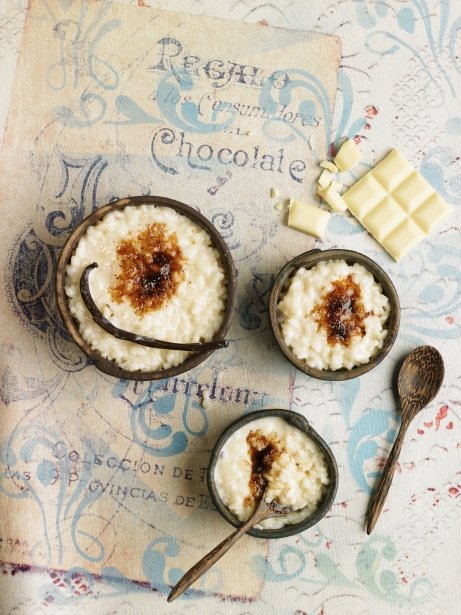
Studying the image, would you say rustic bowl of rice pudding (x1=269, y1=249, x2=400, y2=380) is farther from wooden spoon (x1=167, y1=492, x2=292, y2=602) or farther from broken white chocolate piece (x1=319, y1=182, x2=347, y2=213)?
wooden spoon (x1=167, y1=492, x2=292, y2=602)

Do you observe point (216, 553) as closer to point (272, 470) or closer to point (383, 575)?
point (272, 470)

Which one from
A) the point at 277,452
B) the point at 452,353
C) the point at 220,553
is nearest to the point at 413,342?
the point at 452,353

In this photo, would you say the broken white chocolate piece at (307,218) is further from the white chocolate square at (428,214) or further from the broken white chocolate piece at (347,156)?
the white chocolate square at (428,214)

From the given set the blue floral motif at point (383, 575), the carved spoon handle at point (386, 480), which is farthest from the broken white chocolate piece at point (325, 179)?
the blue floral motif at point (383, 575)

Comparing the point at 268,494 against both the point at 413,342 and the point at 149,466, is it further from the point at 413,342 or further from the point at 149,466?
the point at 413,342

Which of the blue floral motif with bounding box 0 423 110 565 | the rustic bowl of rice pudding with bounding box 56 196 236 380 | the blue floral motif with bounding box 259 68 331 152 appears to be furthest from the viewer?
the blue floral motif with bounding box 259 68 331 152

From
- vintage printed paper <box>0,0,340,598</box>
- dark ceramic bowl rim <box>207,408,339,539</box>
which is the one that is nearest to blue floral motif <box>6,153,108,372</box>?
vintage printed paper <box>0,0,340,598</box>
